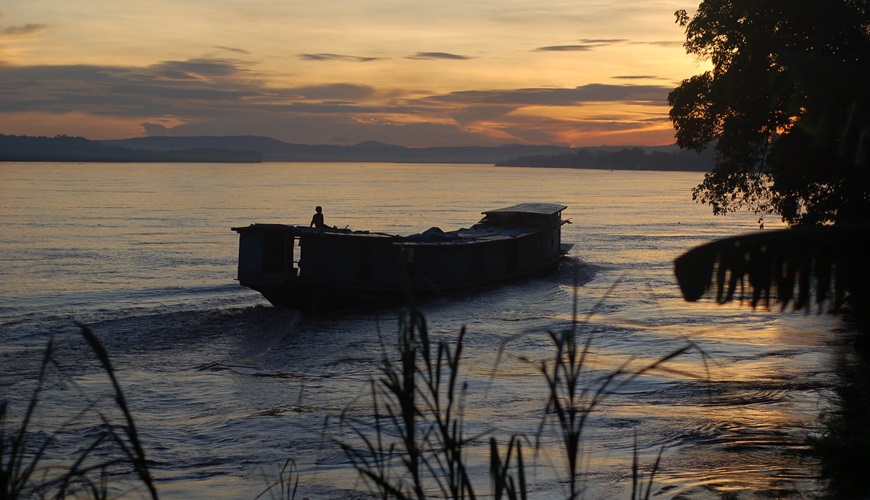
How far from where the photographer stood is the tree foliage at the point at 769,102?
22.6 m

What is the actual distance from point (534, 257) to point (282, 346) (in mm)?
15906

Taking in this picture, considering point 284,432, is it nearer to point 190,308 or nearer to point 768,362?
point 768,362

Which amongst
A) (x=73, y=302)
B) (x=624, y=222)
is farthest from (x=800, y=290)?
(x=624, y=222)

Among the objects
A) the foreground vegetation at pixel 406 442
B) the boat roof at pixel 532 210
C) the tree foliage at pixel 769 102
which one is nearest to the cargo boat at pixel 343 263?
the foreground vegetation at pixel 406 442

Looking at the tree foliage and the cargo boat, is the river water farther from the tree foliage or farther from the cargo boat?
the tree foliage

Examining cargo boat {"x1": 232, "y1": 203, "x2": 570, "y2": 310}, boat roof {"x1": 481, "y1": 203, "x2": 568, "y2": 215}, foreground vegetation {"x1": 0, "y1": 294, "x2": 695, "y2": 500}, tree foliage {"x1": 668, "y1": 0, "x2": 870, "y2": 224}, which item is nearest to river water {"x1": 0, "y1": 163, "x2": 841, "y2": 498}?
foreground vegetation {"x1": 0, "y1": 294, "x2": 695, "y2": 500}

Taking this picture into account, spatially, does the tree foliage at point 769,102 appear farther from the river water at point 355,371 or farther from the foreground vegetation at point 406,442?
the foreground vegetation at point 406,442

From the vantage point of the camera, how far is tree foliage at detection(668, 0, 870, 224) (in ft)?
74.0

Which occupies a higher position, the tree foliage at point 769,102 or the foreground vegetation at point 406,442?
the tree foliage at point 769,102

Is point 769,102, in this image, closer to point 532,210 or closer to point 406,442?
point 532,210

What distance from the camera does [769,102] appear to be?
24.6 m

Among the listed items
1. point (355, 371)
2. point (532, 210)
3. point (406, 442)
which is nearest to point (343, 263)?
point (355, 371)

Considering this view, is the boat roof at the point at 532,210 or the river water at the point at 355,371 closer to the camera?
the river water at the point at 355,371

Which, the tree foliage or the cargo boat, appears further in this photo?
the cargo boat
